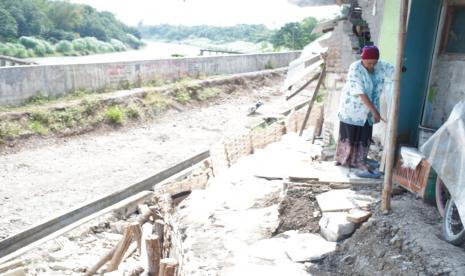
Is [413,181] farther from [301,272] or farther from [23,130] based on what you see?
[23,130]

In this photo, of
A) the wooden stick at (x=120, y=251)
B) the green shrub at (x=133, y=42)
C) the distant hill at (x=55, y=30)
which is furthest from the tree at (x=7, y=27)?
the wooden stick at (x=120, y=251)

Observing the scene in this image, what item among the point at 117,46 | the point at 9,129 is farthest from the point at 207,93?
the point at 117,46

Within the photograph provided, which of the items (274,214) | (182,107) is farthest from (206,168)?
(182,107)

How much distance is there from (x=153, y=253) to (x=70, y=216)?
382 centimetres

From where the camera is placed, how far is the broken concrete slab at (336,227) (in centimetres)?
424

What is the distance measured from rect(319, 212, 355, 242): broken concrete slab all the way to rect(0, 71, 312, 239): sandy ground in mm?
5654

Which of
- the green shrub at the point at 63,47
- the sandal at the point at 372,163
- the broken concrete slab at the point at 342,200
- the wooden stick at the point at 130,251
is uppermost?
the green shrub at the point at 63,47

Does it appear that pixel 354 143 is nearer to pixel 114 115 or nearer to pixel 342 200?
pixel 342 200

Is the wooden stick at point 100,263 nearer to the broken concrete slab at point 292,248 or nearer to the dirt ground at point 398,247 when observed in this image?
the broken concrete slab at point 292,248

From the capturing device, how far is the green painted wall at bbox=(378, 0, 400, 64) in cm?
556

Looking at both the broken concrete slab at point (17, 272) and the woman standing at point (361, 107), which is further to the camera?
the broken concrete slab at point (17, 272)

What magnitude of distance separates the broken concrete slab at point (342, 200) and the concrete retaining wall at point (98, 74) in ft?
34.5

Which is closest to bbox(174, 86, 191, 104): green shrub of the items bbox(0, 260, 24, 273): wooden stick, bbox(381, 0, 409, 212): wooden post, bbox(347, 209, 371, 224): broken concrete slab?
bbox(0, 260, 24, 273): wooden stick

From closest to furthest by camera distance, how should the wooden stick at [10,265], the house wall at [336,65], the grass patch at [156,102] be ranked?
the wooden stick at [10,265]
the house wall at [336,65]
the grass patch at [156,102]
